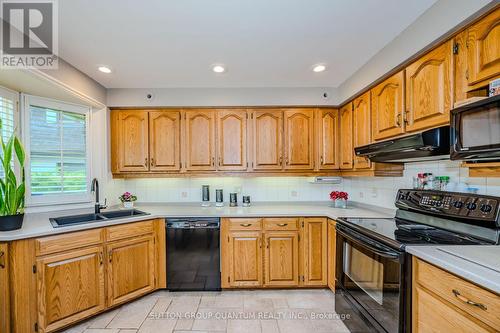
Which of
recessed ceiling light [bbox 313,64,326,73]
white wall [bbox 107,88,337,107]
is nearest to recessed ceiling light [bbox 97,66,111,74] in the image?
white wall [bbox 107,88,337,107]

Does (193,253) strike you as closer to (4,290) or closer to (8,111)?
(4,290)

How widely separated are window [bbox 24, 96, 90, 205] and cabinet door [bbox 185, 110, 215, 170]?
117 centimetres

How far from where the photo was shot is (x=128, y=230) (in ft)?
8.00

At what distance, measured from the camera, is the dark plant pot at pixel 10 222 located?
183cm

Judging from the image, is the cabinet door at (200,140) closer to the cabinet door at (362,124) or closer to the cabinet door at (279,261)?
the cabinet door at (279,261)

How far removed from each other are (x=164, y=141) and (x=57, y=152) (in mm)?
1099

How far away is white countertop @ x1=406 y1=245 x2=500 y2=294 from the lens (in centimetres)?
98

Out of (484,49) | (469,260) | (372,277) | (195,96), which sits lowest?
(372,277)

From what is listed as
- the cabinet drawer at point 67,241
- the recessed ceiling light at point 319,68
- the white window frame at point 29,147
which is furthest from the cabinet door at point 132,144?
the recessed ceiling light at point 319,68

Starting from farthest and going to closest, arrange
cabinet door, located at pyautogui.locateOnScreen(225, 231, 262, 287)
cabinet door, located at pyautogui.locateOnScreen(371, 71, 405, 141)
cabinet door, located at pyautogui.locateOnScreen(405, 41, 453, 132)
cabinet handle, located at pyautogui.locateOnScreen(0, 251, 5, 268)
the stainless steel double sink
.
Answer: cabinet door, located at pyautogui.locateOnScreen(225, 231, 262, 287) → the stainless steel double sink → cabinet door, located at pyautogui.locateOnScreen(371, 71, 405, 141) → cabinet handle, located at pyautogui.locateOnScreen(0, 251, 5, 268) → cabinet door, located at pyautogui.locateOnScreen(405, 41, 453, 132)

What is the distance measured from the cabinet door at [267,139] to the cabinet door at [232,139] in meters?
0.14

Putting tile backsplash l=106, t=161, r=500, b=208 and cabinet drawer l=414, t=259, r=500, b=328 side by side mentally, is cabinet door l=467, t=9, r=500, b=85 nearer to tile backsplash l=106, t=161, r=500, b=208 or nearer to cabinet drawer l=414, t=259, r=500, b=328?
cabinet drawer l=414, t=259, r=500, b=328

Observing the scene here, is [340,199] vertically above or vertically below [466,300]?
above

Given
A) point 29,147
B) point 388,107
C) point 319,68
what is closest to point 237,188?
point 319,68
